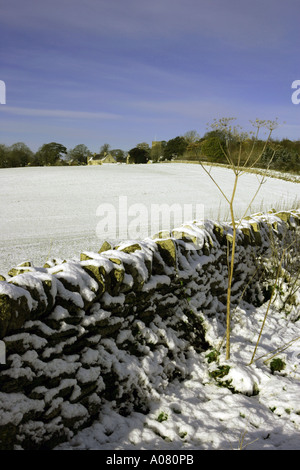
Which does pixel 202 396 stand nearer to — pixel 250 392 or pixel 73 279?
pixel 250 392

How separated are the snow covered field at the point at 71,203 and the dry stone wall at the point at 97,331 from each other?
3.62 meters

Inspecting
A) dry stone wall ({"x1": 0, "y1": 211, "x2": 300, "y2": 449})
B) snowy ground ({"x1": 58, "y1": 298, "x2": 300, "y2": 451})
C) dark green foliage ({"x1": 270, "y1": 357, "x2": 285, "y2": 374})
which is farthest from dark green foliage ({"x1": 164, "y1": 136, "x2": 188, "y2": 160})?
snowy ground ({"x1": 58, "y1": 298, "x2": 300, "y2": 451})

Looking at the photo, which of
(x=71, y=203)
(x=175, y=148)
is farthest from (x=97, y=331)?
(x=175, y=148)

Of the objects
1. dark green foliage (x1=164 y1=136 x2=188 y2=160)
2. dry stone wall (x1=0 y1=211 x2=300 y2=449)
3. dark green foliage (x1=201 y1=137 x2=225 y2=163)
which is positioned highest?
dark green foliage (x1=164 y1=136 x2=188 y2=160)

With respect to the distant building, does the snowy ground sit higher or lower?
lower

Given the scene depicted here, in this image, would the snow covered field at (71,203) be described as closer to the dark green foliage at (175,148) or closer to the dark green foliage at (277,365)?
the dark green foliage at (277,365)

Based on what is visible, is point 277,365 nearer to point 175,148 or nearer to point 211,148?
point 211,148

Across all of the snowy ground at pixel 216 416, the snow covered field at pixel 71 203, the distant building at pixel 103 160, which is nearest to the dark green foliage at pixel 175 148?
the snow covered field at pixel 71 203

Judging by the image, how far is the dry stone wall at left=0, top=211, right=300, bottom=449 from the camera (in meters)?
1.96

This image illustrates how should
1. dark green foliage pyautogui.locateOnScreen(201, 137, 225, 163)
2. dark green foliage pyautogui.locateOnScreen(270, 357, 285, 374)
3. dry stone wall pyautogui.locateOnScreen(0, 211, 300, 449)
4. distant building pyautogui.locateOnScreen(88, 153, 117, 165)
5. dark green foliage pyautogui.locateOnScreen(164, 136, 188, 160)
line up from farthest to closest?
distant building pyautogui.locateOnScreen(88, 153, 117, 165) → dark green foliage pyautogui.locateOnScreen(164, 136, 188, 160) → dark green foliage pyautogui.locateOnScreen(201, 137, 225, 163) → dark green foliage pyautogui.locateOnScreen(270, 357, 285, 374) → dry stone wall pyautogui.locateOnScreen(0, 211, 300, 449)

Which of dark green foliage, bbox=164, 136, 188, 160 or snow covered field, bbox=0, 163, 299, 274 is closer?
snow covered field, bbox=0, 163, 299, 274

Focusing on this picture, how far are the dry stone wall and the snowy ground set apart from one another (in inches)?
5.0

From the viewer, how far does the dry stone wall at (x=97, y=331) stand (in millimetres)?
1956

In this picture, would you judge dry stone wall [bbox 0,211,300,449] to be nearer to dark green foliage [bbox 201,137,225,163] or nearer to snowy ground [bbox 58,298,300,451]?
snowy ground [bbox 58,298,300,451]
